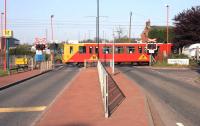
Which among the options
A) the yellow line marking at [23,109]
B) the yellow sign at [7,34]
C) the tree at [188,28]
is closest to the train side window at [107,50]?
the tree at [188,28]

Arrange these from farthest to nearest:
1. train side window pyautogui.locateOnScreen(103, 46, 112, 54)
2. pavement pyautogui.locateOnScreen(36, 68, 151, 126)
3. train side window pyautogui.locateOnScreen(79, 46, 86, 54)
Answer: train side window pyautogui.locateOnScreen(103, 46, 112, 54), train side window pyautogui.locateOnScreen(79, 46, 86, 54), pavement pyautogui.locateOnScreen(36, 68, 151, 126)

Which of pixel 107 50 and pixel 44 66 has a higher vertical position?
pixel 107 50

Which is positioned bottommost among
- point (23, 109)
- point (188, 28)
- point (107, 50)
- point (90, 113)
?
point (23, 109)

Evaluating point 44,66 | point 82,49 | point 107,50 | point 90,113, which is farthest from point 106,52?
point 90,113

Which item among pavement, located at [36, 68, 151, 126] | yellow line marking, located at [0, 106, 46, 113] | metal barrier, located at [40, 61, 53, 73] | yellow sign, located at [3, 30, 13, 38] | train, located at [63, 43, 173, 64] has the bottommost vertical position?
yellow line marking, located at [0, 106, 46, 113]

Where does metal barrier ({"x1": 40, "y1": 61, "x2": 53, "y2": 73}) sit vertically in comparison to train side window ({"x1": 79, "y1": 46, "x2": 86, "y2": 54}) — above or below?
below

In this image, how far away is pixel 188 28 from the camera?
6212 cm

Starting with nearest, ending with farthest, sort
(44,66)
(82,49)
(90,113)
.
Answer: (90,113)
(44,66)
(82,49)

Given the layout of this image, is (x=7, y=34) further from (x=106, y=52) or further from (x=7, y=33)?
(x=106, y=52)

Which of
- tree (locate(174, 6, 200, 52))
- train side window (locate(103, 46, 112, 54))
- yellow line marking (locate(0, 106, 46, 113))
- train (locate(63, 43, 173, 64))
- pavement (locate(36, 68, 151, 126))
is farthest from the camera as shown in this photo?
tree (locate(174, 6, 200, 52))

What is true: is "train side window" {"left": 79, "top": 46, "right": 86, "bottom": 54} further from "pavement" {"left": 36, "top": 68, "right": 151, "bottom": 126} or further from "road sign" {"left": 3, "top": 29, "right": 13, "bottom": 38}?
"pavement" {"left": 36, "top": 68, "right": 151, "bottom": 126}

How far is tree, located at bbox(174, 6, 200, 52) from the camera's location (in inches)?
2432

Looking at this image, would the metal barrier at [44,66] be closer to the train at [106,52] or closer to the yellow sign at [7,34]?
the yellow sign at [7,34]

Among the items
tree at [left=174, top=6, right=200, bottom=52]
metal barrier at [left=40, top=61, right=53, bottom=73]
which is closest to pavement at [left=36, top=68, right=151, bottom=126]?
metal barrier at [left=40, top=61, right=53, bottom=73]
